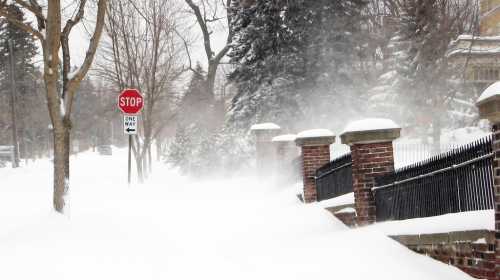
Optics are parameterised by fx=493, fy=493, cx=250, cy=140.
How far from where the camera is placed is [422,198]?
→ 6504 mm

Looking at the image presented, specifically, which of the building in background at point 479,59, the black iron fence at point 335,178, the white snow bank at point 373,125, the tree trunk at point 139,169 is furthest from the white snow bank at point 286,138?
the building in background at point 479,59

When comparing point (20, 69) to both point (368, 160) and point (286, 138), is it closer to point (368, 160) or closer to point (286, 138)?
point (286, 138)

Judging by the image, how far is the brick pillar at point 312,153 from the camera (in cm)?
1173

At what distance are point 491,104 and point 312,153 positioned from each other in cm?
757

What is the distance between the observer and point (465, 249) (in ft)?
17.1

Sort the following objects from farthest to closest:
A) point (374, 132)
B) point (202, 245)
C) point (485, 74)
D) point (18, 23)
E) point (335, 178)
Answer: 1. point (485, 74)
2. point (335, 178)
3. point (18, 23)
4. point (202, 245)
5. point (374, 132)

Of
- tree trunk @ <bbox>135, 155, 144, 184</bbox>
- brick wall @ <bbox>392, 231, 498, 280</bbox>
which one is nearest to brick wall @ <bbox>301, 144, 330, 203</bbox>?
brick wall @ <bbox>392, 231, 498, 280</bbox>

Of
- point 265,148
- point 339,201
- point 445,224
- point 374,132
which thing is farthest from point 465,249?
point 265,148

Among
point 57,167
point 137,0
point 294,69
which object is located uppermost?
point 137,0

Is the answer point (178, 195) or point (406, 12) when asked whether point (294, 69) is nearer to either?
point (406, 12)

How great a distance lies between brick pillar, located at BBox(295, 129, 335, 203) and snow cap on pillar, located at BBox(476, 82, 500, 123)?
281 inches

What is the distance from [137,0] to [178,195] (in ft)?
34.9

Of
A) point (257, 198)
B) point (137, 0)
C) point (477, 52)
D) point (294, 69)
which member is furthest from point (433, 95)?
point (137, 0)

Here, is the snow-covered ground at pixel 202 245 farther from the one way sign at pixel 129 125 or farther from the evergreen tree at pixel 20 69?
the evergreen tree at pixel 20 69
